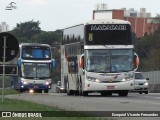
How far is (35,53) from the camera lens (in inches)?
2064

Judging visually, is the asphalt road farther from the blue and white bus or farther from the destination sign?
the blue and white bus

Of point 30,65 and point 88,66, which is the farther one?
point 30,65

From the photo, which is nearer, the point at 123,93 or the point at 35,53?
the point at 123,93

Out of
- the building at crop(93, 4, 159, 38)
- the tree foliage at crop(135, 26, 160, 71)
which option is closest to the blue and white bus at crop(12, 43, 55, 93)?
the tree foliage at crop(135, 26, 160, 71)

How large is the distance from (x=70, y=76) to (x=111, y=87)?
556cm

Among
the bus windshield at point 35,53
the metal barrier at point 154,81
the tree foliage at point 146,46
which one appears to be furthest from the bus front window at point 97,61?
the tree foliage at point 146,46

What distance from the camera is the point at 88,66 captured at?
35.9 metres

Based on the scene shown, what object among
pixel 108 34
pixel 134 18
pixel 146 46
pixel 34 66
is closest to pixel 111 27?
pixel 108 34

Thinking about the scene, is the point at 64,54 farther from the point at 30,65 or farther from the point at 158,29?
the point at 158,29

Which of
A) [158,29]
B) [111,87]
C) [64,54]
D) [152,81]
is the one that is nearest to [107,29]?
[111,87]

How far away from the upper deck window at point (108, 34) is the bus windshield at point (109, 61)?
22.3 inches

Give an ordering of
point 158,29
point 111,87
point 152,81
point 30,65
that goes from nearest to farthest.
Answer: point 111,87, point 30,65, point 152,81, point 158,29

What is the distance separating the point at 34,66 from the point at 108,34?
1724 centimetres

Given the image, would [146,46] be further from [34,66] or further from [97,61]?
[97,61]
